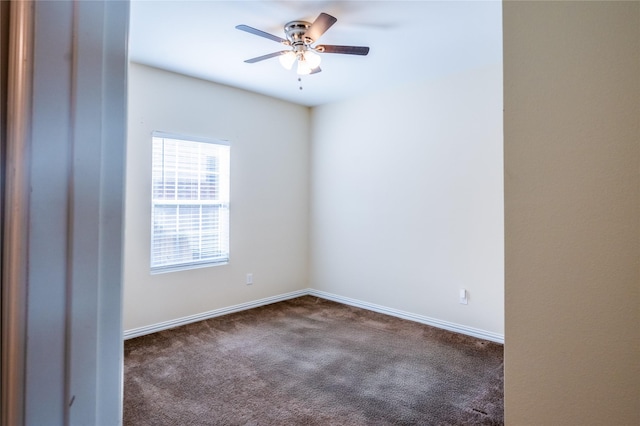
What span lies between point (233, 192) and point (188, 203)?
560mm

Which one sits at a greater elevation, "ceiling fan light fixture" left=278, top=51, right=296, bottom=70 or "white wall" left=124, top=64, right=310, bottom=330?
"ceiling fan light fixture" left=278, top=51, right=296, bottom=70

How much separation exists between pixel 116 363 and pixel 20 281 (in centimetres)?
19

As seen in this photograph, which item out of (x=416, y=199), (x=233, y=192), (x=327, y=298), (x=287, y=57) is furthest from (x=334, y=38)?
(x=327, y=298)

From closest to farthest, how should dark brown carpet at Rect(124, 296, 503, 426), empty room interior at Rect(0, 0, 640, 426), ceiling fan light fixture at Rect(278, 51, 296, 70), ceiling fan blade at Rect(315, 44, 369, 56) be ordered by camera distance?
empty room interior at Rect(0, 0, 640, 426) → dark brown carpet at Rect(124, 296, 503, 426) → ceiling fan blade at Rect(315, 44, 369, 56) → ceiling fan light fixture at Rect(278, 51, 296, 70)

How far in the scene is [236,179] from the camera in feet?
13.4

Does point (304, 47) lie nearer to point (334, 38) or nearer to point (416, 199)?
point (334, 38)

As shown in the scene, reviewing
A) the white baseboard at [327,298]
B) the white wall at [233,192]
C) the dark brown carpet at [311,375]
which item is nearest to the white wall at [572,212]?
the dark brown carpet at [311,375]

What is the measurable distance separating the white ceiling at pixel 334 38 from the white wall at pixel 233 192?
0.34m

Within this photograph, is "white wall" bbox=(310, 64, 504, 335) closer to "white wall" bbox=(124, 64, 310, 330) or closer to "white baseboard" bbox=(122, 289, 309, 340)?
"white wall" bbox=(124, 64, 310, 330)

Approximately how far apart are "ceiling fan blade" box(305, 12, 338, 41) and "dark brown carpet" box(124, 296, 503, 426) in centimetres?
246

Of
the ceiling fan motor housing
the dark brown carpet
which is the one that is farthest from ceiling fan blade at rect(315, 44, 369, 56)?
the dark brown carpet

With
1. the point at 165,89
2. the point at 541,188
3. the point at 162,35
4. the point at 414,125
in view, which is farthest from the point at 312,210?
the point at 541,188

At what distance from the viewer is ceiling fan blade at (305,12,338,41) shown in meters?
2.16

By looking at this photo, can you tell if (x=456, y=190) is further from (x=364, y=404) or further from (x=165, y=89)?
(x=165, y=89)
